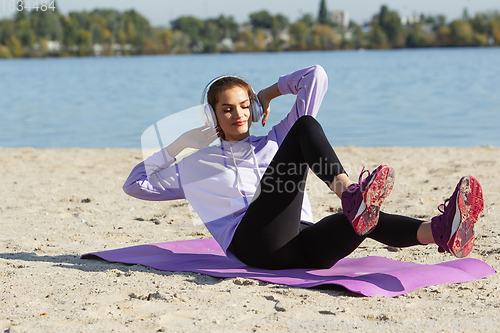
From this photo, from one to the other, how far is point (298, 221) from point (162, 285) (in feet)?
2.64

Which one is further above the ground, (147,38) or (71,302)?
(147,38)

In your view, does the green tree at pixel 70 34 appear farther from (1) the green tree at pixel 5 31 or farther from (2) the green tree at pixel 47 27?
(1) the green tree at pixel 5 31

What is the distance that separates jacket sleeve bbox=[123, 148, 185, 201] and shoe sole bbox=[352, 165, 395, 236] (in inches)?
43.9

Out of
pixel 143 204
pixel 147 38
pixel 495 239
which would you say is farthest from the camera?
pixel 147 38

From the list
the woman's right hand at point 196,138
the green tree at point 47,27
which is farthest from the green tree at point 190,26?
the woman's right hand at point 196,138

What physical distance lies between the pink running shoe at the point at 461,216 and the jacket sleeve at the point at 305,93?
950mm

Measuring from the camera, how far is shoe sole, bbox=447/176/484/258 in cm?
236

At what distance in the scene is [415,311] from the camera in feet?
7.97

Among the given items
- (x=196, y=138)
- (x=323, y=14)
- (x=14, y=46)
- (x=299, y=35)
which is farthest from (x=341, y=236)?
(x=323, y=14)

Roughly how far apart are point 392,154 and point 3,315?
20.3 feet

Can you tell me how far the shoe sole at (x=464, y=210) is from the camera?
2.36m

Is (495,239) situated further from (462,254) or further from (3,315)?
(3,315)

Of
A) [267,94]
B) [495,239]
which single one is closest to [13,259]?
[267,94]

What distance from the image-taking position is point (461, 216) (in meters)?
2.37
